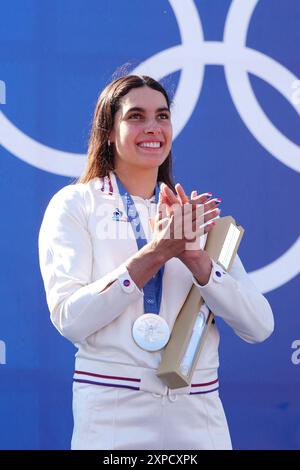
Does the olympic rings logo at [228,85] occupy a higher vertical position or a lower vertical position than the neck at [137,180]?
higher

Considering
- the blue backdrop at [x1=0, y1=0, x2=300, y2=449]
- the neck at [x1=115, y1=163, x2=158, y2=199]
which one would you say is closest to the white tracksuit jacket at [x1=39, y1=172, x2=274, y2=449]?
the neck at [x1=115, y1=163, x2=158, y2=199]

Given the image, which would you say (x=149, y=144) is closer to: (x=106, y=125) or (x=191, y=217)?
(x=106, y=125)

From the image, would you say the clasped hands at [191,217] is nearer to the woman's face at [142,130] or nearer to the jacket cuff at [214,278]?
the jacket cuff at [214,278]

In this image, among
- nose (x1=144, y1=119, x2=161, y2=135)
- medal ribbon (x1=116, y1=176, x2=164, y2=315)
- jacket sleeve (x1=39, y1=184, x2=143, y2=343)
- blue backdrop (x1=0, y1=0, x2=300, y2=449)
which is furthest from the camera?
blue backdrop (x1=0, y1=0, x2=300, y2=449)

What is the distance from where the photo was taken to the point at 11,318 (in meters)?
2.76

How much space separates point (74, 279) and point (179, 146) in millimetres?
1109

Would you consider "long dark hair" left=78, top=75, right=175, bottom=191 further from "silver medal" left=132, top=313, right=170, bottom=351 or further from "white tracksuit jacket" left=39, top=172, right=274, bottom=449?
"silver medal" left=132, top=313, right=170, bottom=351

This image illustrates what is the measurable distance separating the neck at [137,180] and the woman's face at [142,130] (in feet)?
0.06

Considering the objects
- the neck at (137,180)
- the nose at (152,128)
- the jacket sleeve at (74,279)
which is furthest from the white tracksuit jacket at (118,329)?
the nose at (152,128)

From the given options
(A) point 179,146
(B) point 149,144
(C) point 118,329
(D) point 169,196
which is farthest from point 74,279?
(A) point 179,146

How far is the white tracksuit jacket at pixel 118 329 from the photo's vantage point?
180cm

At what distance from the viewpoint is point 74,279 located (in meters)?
1.83

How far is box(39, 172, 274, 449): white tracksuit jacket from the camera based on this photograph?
180 centimetres
